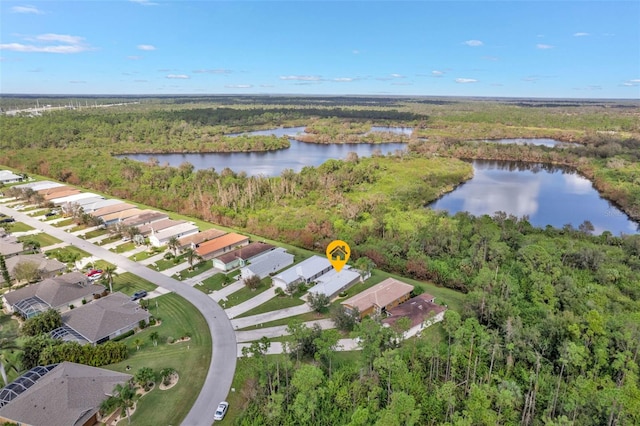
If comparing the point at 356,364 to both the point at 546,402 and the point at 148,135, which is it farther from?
the point at 148,135

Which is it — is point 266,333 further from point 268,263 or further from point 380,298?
point 268,263

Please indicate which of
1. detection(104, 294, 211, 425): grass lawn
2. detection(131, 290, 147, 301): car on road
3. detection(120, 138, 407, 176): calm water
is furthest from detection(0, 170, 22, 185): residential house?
detection(104, 294, 211, 425): grass lawn

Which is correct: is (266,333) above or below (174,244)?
below

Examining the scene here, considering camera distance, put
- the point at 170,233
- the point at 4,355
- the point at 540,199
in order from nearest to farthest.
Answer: the point at 4,355 < the point at 170,233 < the point at 540,199

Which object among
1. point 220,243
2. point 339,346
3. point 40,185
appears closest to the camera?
point 339,346

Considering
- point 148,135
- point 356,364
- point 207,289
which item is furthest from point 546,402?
point 148,135

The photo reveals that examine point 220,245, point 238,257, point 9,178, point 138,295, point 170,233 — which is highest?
point 9,178

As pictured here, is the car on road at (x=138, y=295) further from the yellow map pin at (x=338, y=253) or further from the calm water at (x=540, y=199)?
the calm water at (x=540, y=199)

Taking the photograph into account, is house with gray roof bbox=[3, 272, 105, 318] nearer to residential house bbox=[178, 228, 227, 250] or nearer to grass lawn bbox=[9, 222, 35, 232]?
residential house bbox=[178, 228, 227, 250]

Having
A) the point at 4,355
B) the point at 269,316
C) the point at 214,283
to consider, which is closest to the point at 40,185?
the point at 214,283
